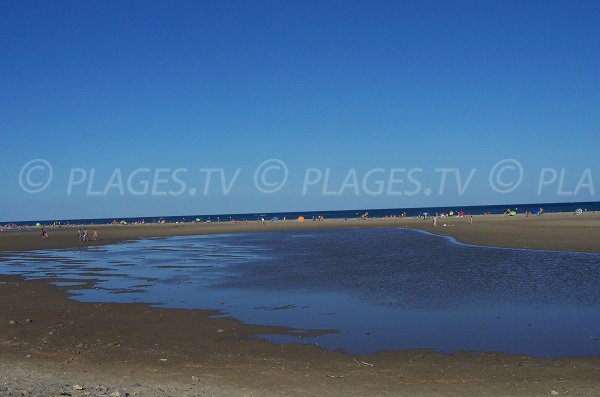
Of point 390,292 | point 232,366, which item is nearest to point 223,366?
point 232,366

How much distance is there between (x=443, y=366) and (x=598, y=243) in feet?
97.4

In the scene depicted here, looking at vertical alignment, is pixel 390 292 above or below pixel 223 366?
above

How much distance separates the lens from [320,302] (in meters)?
18.0

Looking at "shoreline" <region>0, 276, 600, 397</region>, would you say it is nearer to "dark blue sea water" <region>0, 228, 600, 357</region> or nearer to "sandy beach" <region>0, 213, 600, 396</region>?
"sandy beach" <region>0, 213, 600, 396</region>

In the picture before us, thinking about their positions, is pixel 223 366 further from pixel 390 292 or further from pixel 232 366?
pixel 390 292

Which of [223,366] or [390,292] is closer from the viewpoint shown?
[223,366]

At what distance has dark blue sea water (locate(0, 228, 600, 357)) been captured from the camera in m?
12.9


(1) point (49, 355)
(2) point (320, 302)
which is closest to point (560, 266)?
(2) point (320, 302)

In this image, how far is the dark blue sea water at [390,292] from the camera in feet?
42.2

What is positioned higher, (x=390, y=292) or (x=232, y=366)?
(x=390, y=292)

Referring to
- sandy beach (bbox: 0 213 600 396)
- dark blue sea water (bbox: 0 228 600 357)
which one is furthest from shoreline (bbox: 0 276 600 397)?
dark blue sea water (bbox: 0 228 600 357)

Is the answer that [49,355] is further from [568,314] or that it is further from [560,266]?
[560,266]

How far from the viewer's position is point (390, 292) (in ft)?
64.1

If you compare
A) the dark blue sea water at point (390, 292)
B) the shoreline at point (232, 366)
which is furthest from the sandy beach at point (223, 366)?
the dark blue sea water at point (390, 292)
